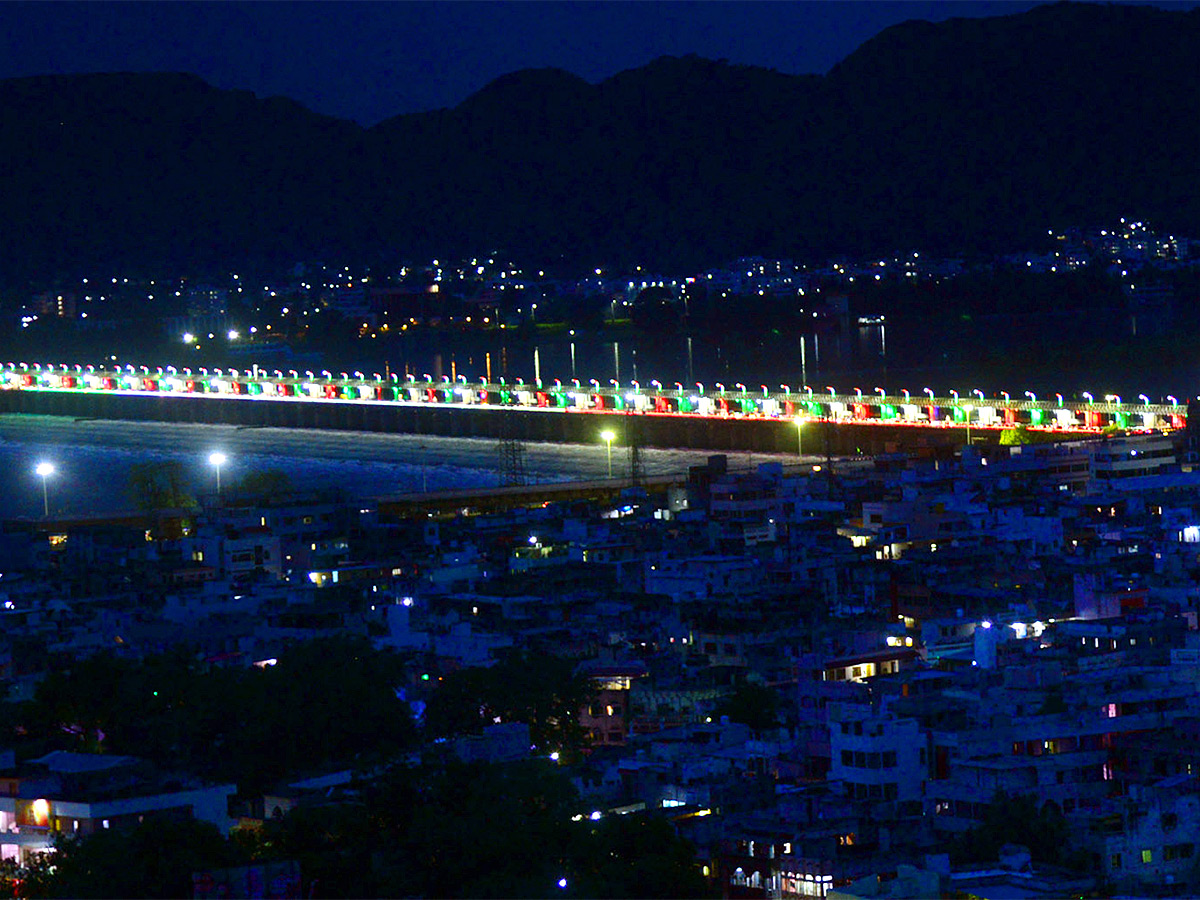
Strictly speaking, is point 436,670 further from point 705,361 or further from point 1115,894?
point 705,361

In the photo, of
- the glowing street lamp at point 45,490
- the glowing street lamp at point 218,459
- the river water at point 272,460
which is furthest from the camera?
the glowing street lamp at point 218,459

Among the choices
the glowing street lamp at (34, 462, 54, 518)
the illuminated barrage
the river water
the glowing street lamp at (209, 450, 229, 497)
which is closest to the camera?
the glowing street lamp at (34, 462, 54, 518)

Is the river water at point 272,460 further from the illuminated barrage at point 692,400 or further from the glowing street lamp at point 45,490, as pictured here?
the illuminated barrage at point 692,400

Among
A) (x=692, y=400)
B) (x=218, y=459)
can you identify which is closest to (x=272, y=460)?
(x=218, y=459)

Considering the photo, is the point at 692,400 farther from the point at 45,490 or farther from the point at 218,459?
the point at 45,490

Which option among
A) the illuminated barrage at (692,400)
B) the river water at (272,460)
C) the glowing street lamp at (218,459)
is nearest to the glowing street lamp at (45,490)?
the river water at (272,460)

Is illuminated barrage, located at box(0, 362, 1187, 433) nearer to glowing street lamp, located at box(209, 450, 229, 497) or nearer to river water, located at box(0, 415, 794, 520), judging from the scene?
river water, located at box(0, 415, 794, 520)

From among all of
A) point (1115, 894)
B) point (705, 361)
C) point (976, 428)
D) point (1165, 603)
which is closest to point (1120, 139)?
point (705, 361)

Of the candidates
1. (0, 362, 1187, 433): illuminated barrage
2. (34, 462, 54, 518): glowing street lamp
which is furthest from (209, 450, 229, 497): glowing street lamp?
(0, 362, 1187, 433): illuminated barrage
